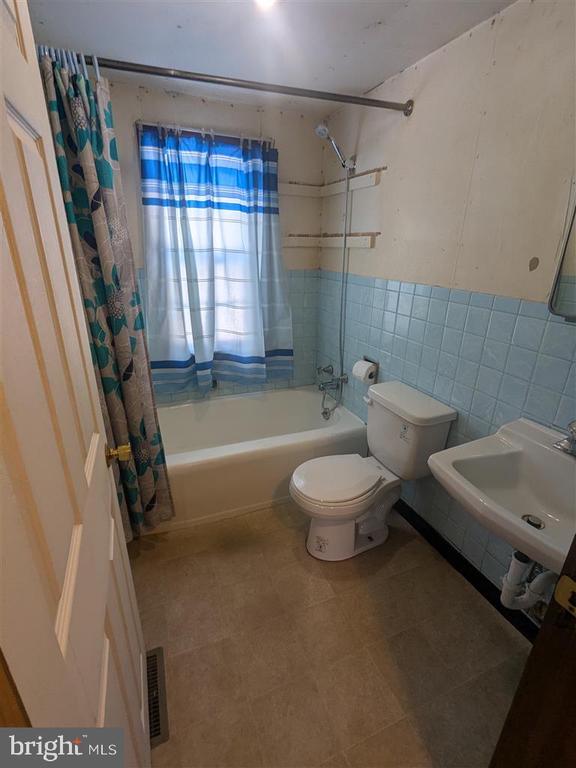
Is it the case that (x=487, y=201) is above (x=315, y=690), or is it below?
above

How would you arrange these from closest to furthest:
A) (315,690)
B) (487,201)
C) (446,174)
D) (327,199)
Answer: (315,690), (487,201), (446,174), (327,199)

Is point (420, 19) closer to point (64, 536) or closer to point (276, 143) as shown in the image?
point (276, 143)

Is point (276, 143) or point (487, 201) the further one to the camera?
point (276, 143)

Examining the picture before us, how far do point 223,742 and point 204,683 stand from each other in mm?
189

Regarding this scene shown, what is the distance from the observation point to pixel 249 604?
155 centimetres

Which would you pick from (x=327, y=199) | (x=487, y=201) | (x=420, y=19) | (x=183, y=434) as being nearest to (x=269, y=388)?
(x=183, y=434)

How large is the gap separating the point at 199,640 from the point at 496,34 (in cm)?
249

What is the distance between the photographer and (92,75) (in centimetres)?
147

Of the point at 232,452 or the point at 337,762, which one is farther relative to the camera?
the point at 232,452

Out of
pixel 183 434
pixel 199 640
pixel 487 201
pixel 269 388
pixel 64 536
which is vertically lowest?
pixel 199 640

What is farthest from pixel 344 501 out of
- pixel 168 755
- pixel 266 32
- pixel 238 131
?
pixel 238 131

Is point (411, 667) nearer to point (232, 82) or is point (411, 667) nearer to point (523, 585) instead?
point (523, 585)

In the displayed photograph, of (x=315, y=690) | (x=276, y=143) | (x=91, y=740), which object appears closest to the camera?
(x=91, y=740)

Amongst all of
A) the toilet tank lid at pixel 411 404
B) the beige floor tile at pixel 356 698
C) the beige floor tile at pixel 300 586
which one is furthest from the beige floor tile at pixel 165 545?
the toilet tank lid at pixel 411 404
